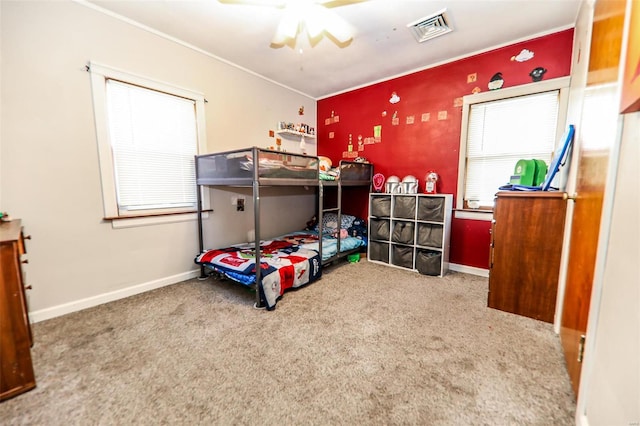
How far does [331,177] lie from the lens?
10.3 feet

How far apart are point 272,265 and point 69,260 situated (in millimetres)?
1670

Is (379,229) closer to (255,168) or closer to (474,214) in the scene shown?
(474,214)

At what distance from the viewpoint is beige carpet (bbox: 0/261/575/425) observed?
3.92 feet

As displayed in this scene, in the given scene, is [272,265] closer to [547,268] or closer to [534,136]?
[547,268]

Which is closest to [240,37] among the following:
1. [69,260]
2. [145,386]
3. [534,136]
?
[69,260]

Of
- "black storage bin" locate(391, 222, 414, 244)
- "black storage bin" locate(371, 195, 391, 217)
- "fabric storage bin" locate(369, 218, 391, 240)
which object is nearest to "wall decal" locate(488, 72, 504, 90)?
"black storage bin" locate(371, 195, 391, 217)

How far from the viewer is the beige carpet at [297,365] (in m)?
1.19

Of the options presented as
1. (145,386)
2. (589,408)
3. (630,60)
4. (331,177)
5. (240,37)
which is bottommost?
(145,386)

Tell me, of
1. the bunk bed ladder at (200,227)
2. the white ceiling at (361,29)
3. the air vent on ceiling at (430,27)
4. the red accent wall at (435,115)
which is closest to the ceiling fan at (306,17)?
the white ceiling at (361,29)

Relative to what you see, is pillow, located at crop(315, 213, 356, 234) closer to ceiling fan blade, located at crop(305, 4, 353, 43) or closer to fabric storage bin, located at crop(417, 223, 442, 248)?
fabric storage bin, located at crop(417, 223, 442, 248)

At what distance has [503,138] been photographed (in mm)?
2824

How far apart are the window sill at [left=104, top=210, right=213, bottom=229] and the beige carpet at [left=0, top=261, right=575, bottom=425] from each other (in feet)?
2.33

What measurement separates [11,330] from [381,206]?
10.6 ft

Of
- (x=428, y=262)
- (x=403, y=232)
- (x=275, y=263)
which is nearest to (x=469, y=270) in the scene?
(x=428, y=262)
